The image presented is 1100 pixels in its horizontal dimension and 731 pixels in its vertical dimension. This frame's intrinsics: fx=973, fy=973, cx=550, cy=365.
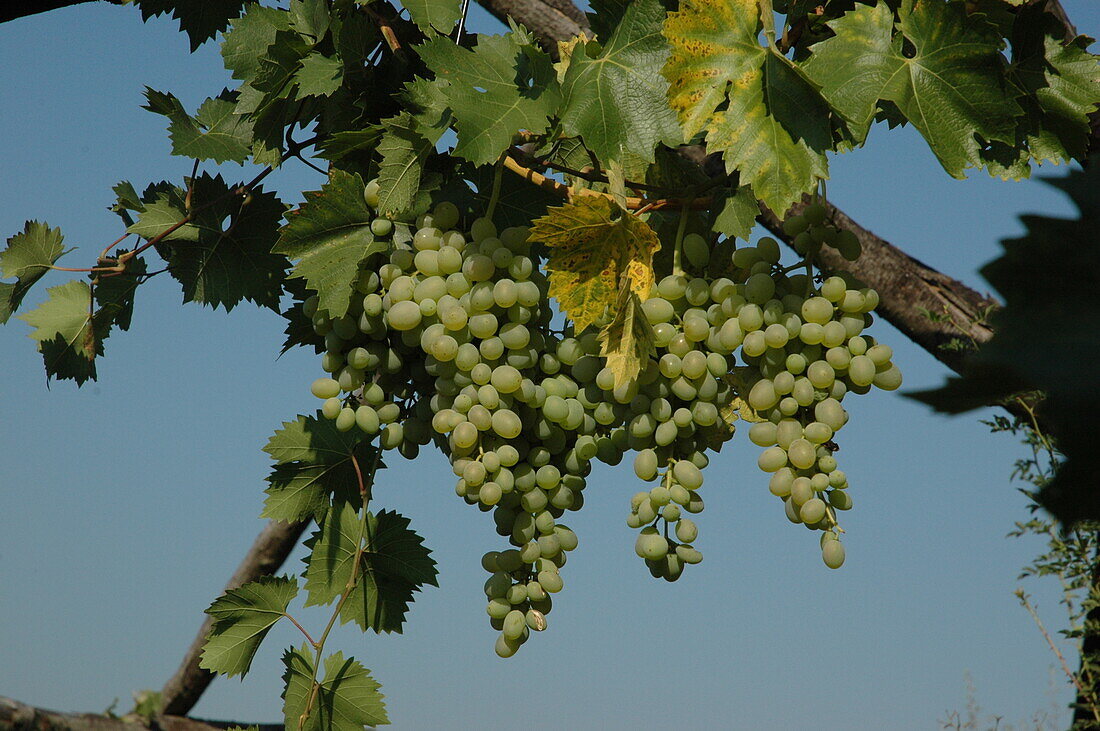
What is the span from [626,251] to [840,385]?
23 cm

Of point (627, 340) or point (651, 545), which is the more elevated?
point (627, 340)

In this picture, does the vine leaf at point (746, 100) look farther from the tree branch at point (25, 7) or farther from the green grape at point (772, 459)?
the tree branch at point (25, 7)

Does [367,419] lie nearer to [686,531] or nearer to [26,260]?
[686,531]

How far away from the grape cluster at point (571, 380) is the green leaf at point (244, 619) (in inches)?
12.0

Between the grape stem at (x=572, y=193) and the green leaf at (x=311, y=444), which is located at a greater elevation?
the grape stem at (x=572, y=193)

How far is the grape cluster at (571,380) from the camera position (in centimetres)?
89

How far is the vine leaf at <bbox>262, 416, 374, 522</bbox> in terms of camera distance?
3.92ft

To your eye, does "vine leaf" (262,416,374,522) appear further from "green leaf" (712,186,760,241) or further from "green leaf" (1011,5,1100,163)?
"green leaf" (1011,5,1100,163)

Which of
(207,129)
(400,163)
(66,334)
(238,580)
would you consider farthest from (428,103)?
(238,580)

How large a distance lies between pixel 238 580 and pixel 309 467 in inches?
45.0

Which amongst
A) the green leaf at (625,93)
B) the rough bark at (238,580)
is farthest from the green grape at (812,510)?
the rough bark at (238,580)

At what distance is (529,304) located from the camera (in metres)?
0.96

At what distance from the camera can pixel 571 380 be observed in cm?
100

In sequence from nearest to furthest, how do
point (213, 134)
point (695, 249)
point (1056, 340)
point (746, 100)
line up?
point (1056, 340) → point (746, 100) → point (695, 249) → point (213, 134)
